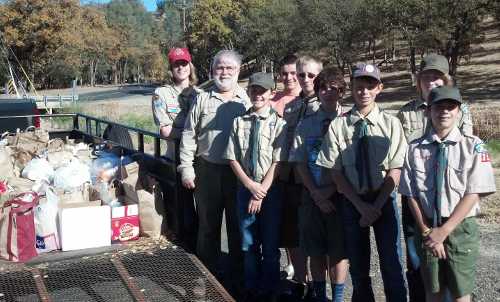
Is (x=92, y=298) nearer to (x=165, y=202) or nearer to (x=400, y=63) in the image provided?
(x=165, y=202)

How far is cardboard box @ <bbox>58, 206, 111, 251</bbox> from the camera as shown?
10.5ft

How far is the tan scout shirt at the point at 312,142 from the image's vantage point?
11.0ft

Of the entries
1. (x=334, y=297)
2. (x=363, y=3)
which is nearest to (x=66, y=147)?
(x=334, y=297)

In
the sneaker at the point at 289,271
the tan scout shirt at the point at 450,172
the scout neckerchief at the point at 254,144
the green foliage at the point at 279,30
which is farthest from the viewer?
the green foliage at the point at 279,30

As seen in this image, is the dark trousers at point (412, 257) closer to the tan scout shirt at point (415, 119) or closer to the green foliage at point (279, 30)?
the tan scout shirt at point (415, 119)

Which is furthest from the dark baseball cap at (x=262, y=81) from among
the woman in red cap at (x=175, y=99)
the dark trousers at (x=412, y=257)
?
the dark trousers at (x=412, y=257)

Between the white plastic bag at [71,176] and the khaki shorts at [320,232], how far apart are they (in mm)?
1555

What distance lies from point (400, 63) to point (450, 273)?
43.7 metres

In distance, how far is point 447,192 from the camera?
283cm

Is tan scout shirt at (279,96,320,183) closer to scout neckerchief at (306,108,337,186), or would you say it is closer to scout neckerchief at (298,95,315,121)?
scout neckerchief at (298,95,315,121)

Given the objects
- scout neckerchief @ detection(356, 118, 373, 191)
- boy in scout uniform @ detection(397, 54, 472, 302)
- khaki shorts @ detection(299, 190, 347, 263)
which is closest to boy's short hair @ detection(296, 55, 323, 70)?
boy in scout uniform @ detection(397, 54, 472, 302)

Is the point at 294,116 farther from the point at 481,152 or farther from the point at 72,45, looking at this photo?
the point at 72,45

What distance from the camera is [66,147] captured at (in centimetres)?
489

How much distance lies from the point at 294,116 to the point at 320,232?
779 millimetres
